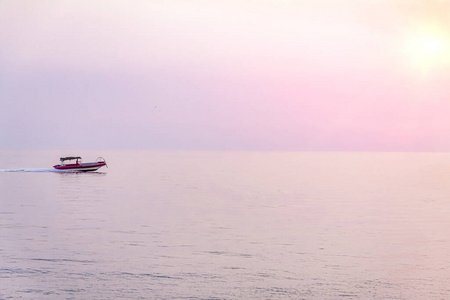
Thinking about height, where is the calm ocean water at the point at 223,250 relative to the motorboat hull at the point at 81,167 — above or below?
below

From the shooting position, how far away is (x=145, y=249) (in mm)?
38469

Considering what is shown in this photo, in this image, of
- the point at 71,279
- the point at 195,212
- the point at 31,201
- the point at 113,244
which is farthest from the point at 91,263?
the point at 31,201

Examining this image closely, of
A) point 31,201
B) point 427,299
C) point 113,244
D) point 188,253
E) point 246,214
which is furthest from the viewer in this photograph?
point 31,201

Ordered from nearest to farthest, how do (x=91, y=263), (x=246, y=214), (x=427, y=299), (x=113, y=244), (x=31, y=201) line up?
(x=427, y=299), (x=91, y=263), (x=113, y=244), (x=246, y=214), (x=31, y=201)

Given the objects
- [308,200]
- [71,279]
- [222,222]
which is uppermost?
[308,200]

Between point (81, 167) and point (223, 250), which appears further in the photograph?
point (81, 167)

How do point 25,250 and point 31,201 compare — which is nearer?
point 25,250

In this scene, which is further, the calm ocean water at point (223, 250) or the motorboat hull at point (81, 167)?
the motorboat hull at point (81, 167)

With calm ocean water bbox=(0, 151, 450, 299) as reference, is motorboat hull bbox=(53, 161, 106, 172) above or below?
above

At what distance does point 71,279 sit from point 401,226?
107ft

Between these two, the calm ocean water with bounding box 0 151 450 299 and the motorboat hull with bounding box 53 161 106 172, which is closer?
the calm ocean water with bounding box 0 151 450 299

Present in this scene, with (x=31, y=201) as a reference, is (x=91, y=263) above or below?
below

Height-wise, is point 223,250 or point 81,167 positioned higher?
point 81,167

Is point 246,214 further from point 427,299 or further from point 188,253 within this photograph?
point 427,299
